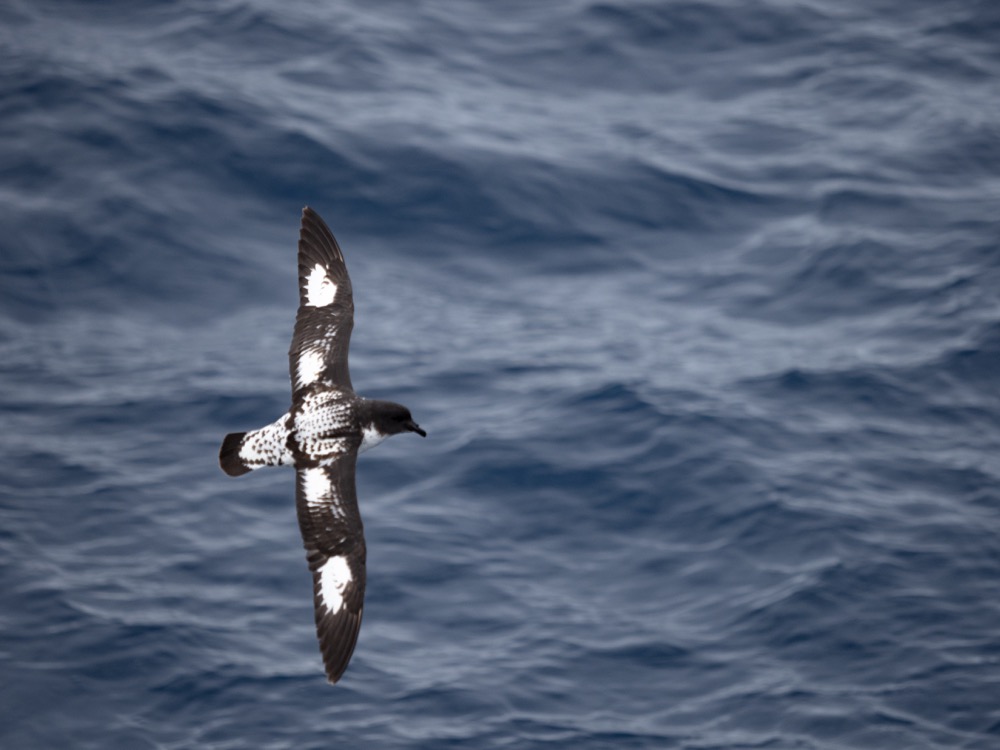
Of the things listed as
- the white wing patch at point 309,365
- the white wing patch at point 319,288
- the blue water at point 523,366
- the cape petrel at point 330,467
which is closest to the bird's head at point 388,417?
the cape petrel at point 330,467

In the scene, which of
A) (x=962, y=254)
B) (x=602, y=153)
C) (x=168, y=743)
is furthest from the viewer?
(x=602, y=153)

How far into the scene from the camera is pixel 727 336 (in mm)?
15094

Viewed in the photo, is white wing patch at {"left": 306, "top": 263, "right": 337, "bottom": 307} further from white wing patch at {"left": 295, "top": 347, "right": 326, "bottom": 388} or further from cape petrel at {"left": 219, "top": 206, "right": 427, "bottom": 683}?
cape petrel at {"left": 219, "top": 206, "right": 427, "bottom": 683}

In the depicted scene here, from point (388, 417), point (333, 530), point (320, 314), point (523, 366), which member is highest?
point (320, 314)

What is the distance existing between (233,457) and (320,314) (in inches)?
58.7

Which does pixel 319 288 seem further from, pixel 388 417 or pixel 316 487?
pixel 316 487

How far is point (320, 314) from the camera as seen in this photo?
35.1 feet

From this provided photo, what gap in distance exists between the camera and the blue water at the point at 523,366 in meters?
11.6

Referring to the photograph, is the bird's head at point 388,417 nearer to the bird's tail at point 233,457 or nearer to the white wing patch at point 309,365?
the white wing patch at point 309,365

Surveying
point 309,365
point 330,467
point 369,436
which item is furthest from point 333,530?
point 309,365

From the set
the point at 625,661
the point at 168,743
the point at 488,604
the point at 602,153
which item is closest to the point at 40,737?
the point at 168,743

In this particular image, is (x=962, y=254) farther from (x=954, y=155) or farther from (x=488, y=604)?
(x=488, y=604)

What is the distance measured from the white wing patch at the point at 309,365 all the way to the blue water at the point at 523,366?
2647 millimetres

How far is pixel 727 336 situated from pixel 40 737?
7.97 m
